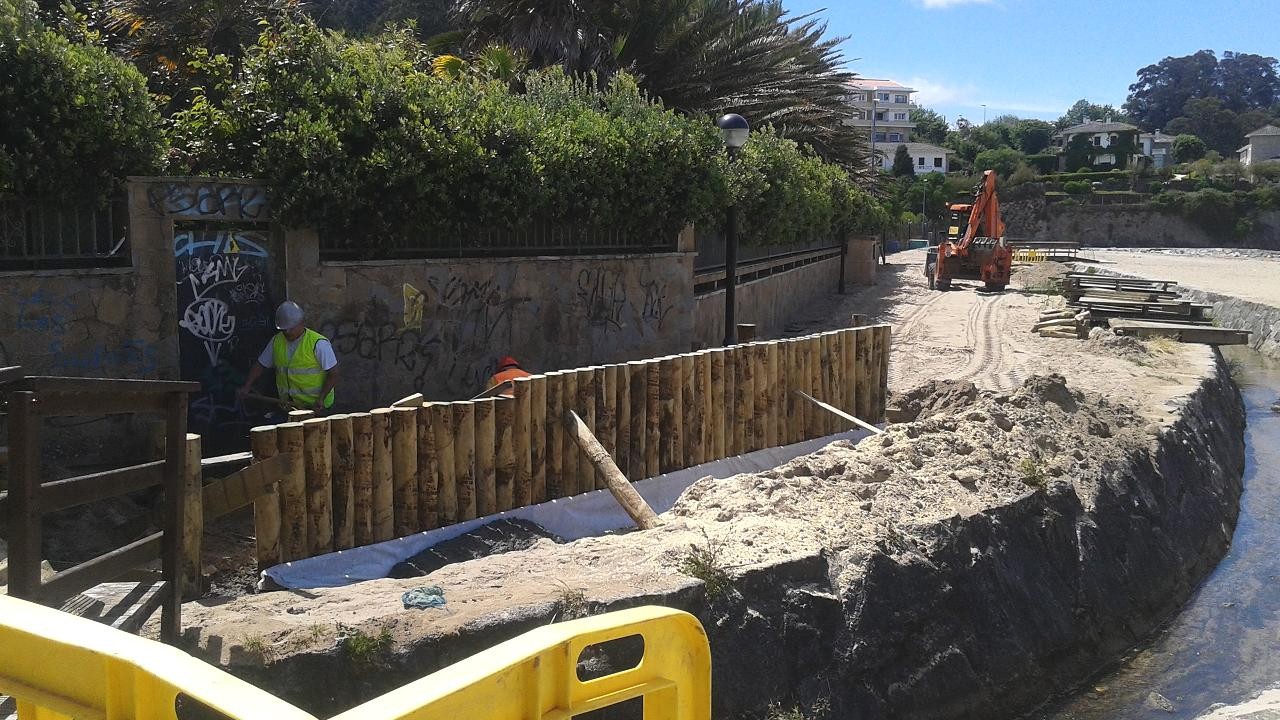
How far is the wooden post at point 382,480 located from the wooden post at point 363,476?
3 centimetres

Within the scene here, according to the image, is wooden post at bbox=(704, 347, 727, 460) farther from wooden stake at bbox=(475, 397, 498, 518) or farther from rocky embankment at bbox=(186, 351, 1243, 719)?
wooden stake at bbox=(475, 397, 498, 518)

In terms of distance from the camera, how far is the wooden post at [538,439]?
25.1ft

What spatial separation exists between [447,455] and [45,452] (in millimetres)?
3360

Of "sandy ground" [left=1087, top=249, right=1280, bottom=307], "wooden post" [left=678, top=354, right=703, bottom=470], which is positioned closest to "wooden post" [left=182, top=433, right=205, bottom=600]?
"wooden post" [left=678, top=354, right=703, bottom=470]

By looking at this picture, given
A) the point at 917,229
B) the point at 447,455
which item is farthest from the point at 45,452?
the point at 917,229

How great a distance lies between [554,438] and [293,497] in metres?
2.12

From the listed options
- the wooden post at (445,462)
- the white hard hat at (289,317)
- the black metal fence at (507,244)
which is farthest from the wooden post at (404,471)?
the black metal fence at (507,244)

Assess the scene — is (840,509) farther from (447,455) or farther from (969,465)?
(447,455)

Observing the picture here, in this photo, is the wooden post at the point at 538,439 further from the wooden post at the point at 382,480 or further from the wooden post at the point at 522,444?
the wooden post at the point at 382,480

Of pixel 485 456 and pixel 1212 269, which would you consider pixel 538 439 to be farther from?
pixel 1212 269

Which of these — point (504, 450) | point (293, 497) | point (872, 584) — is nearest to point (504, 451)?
point (504, 450)

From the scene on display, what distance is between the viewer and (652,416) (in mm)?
8656

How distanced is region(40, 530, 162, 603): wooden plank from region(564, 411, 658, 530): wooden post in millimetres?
3152

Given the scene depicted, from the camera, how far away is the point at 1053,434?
32.7ft
